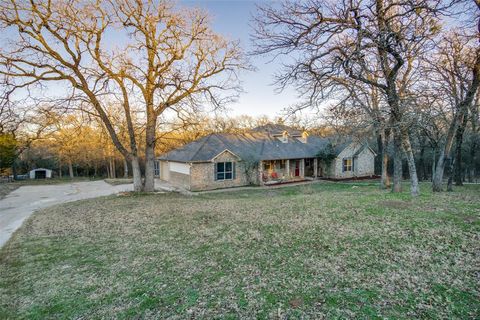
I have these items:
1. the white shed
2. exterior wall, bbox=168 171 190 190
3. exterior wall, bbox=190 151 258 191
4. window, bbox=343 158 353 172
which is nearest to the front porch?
exterior wall, bbox=190 151 258 191

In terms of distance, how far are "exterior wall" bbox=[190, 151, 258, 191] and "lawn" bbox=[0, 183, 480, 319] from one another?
11.4 metres

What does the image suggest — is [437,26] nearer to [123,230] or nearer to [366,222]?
[366,222]

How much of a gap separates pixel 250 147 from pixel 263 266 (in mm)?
20310

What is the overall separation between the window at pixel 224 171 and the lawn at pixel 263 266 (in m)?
12.6

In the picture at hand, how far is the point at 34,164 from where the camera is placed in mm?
38562

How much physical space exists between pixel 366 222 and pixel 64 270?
24.6 ft

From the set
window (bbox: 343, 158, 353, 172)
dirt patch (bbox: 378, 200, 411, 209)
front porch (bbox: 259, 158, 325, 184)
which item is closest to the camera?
dirt patch (bbox: 378, 200, 411, 209)

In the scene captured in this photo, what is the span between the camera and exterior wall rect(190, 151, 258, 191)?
2106 centimetres

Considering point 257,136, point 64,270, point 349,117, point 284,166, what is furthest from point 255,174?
point 64,270

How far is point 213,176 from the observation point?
2188 centimetres

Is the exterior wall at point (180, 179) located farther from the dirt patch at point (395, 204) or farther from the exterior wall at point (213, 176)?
the dirt patch at point (395, 204)

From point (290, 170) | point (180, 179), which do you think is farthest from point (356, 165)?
point (180, 179)

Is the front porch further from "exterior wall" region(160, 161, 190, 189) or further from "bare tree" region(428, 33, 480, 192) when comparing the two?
"bare tree" region(428, 33, 480, 192)

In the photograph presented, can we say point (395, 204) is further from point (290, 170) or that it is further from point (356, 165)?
point (356, 165)
